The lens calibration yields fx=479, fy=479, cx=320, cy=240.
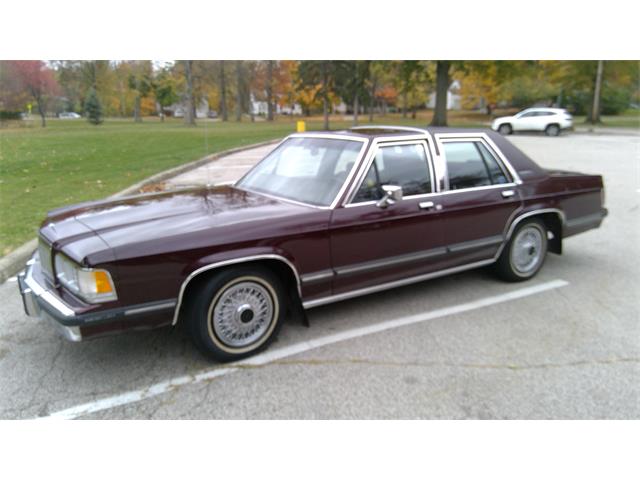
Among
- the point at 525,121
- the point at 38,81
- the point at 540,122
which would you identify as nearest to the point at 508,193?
the point at 540,122

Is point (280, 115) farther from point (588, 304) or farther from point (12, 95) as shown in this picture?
point (588, 304)

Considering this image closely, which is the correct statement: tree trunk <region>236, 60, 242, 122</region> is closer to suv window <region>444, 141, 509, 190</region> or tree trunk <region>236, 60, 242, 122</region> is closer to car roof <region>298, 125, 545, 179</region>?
car roof <region>298, 125, 545, 179</region>

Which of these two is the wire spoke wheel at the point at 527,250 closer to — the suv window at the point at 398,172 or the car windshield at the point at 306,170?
the suv window at the point at 398,172

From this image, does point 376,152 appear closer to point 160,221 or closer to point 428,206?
point 428,206

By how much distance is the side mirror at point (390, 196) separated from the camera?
371 centimetres

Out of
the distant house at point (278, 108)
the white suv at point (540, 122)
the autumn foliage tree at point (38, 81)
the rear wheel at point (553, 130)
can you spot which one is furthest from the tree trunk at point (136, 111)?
the rear wheel at point (553, 130)

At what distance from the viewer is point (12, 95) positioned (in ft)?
92.7

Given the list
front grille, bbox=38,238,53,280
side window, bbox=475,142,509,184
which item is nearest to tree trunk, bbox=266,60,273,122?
side window, bbox=475,142,509,184

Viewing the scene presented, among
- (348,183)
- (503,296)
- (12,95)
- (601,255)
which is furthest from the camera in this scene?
(12,95)

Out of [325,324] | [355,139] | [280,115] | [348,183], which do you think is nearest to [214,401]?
[325,324]

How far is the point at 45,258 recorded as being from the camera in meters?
3.41

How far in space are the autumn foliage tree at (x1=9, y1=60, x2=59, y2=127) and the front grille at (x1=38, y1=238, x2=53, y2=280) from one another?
23562 millimetres

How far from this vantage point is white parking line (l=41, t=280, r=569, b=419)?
2.91 meters

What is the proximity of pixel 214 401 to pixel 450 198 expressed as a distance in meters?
2.63
